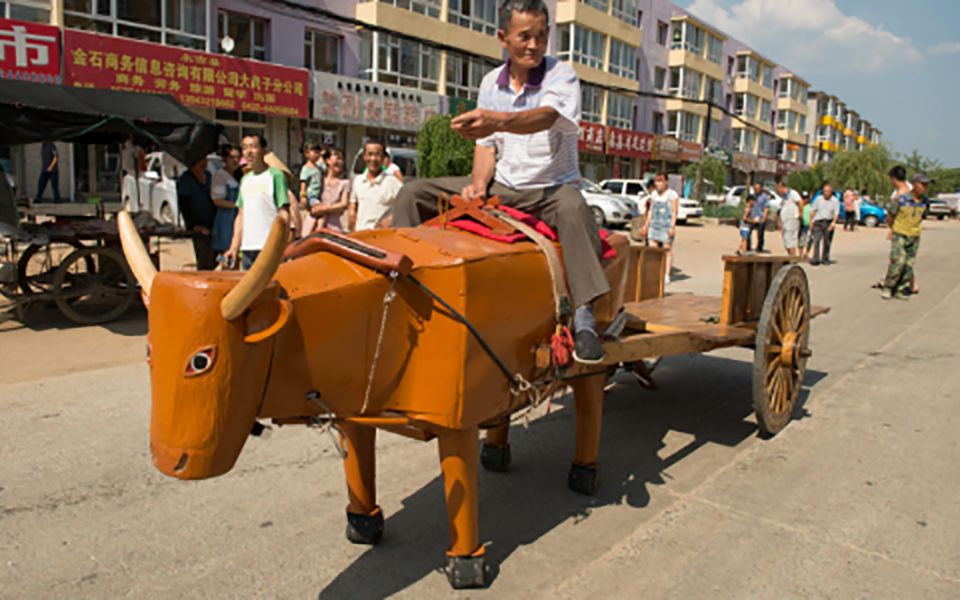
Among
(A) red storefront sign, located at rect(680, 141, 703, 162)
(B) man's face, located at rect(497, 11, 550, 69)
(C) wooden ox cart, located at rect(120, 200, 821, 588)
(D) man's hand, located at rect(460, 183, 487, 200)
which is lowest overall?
(C) wooden ox cart, located at rect(120, 200, 821, 588)

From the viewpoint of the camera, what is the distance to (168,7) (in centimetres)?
1864

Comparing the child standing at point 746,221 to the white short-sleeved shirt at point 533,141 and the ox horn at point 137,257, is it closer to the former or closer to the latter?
the white short-sleeved shirt at point 533,141

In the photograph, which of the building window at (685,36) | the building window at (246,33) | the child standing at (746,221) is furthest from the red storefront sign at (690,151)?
the building window at (246,33)

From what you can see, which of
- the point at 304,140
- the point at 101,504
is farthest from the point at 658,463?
the point at 304,140

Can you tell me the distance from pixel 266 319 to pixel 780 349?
3.78 meters

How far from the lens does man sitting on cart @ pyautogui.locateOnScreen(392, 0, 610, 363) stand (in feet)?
10.5

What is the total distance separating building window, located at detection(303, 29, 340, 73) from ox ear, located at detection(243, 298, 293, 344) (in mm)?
21746

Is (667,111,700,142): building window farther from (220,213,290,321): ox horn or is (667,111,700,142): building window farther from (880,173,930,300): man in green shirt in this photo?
(220,213,290,321): ox horn

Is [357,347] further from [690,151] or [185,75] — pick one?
[690,151]

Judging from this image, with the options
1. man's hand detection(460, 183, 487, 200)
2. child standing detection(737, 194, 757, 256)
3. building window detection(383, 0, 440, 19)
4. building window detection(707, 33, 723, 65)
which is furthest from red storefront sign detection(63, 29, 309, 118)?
building window detection(707, 33, 723, 65)

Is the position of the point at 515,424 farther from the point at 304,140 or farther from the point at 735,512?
the point at 304,140

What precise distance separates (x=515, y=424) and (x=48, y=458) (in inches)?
116

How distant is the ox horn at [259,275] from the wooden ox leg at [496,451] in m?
2.32

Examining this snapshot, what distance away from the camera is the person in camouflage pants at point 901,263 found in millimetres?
A: 11320
